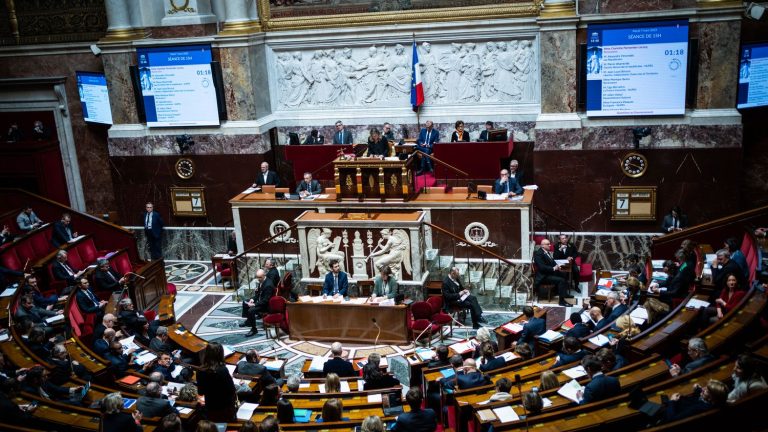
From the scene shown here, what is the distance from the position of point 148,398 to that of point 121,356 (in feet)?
6.86

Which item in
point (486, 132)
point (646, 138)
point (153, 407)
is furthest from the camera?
point (486, 132)

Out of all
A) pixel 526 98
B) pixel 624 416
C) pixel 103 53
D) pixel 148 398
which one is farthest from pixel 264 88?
pixel 624 416

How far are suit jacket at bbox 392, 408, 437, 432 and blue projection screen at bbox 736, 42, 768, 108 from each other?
9.86m

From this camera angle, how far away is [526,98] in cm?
1614

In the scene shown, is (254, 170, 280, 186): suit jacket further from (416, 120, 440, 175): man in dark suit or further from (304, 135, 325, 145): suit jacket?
(416, 120, 440, 175): man in dark suit

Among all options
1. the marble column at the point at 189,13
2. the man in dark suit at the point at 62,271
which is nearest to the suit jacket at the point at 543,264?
the man in dark suit at the point at 62,271

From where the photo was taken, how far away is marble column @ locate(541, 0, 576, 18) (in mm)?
14602

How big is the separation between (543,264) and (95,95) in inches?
445

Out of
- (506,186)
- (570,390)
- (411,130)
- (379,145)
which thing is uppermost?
(411,130)

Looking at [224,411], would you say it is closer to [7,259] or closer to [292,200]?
[292,200]

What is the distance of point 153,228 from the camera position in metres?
16.6

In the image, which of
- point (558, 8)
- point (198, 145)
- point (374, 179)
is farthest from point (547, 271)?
point (198, 145)

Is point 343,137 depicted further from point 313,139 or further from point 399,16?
point 399,16

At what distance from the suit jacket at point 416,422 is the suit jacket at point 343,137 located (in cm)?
986
